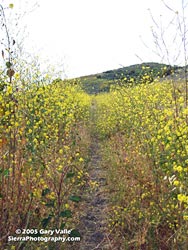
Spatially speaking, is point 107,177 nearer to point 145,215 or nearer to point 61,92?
point 145,215

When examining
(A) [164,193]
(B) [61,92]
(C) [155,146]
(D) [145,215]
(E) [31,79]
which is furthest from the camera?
(B) [61,92]

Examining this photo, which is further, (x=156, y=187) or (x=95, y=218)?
(x=95, y=218)

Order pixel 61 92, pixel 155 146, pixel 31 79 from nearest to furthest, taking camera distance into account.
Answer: pixel 155 146 < pixel 31 79 < pixel 61 92

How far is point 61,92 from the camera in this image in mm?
7977

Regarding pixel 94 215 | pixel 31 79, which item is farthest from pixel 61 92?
pixel 94 215

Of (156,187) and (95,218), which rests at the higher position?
(156,187)

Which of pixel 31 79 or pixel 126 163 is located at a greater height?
pixel 31 79

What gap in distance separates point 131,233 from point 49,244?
0.91 m

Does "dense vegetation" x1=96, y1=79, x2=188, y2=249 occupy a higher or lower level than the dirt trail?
higher

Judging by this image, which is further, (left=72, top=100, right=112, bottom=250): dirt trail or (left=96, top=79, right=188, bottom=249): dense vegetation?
(left=72, top=100, right=112, bottom=250): dirt trail

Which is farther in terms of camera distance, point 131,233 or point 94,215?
point 94,215

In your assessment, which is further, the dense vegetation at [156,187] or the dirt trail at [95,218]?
the dirt trail at [95,218]

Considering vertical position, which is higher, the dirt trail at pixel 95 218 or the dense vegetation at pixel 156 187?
the dense vegetation at pixel 156 187

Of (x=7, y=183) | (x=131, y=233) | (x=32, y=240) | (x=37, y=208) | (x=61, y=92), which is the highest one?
(x=61, y=92)
